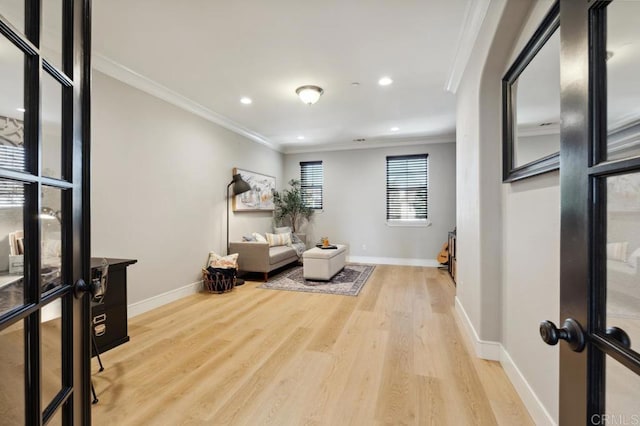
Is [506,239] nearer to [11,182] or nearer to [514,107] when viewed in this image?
[514,107]

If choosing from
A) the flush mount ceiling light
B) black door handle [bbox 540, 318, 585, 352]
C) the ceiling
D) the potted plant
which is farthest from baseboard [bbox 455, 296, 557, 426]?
the potted plant

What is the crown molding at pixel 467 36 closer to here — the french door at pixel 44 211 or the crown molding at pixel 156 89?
the french door at pixel 44 211

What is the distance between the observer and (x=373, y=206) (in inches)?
266

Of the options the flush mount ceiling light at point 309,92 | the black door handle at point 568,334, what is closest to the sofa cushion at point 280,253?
the flush mount ceiling light at point 309,92

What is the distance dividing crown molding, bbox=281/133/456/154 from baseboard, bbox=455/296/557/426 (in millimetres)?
4308

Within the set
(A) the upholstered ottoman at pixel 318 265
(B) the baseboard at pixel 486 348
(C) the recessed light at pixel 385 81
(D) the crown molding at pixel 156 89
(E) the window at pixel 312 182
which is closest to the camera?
(B) the baseboard at pixel 486 348

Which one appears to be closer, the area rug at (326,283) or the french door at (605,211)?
the french door at (605,211)

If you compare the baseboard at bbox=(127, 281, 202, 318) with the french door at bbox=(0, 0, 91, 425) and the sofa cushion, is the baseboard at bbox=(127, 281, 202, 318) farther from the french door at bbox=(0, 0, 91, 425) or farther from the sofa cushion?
the french door at bbox=(0, 0, 91, 425)

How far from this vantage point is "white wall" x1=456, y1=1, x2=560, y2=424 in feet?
5.08

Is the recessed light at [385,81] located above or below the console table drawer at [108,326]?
above

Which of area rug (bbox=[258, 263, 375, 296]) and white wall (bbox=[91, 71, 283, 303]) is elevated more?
white wall (bbox=[91, 71, 283, 303])

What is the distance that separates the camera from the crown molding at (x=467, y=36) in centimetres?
218

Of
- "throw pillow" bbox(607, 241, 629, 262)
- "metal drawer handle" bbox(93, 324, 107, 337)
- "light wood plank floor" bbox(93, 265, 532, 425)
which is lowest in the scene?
"light wood plank floor" bbox(93, 265, 532, 425)

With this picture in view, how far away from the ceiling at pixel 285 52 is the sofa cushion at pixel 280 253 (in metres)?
2.38
